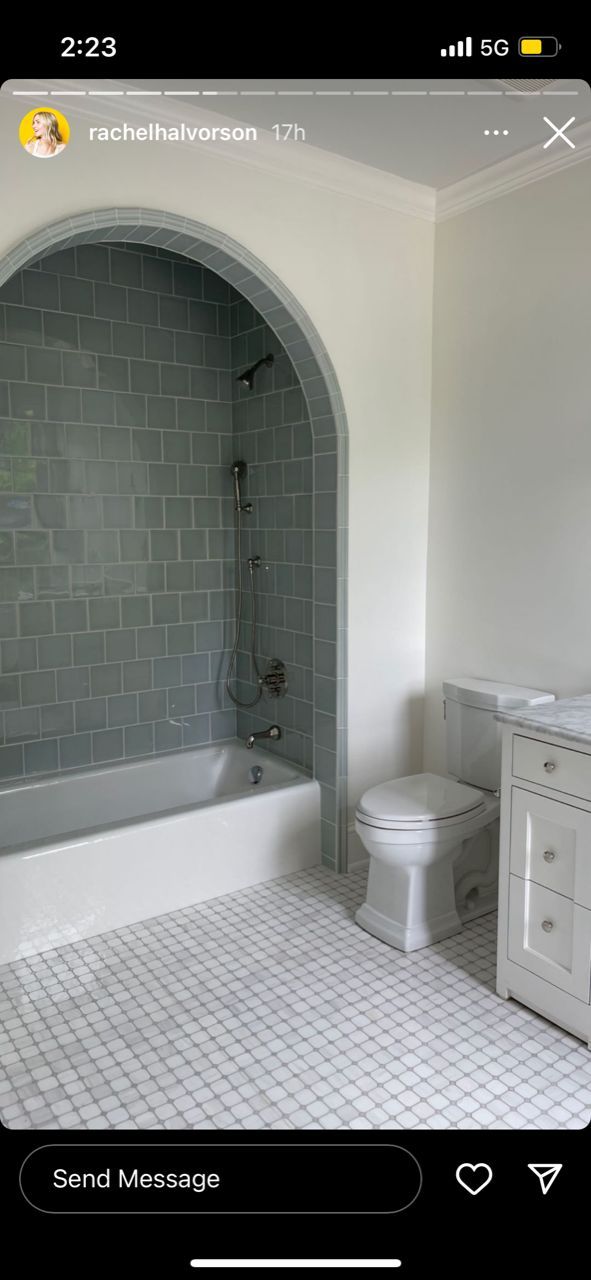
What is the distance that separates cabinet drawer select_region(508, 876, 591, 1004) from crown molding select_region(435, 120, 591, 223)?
2.16m

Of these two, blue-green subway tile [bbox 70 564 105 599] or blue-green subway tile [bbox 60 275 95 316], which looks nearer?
blue-green subway tile [bbox 60 275 95 316]

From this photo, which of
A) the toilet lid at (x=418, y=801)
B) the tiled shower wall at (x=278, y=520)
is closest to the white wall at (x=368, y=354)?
the tiled shower wall at (x=278, y=520)

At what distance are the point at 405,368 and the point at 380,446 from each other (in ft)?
1.08

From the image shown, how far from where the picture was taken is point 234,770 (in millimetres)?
3768

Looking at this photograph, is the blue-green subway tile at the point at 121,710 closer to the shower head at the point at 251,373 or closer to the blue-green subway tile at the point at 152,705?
the blue-green subway tile at the point at 152,705

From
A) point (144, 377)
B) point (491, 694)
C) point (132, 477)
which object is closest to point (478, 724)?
point (491, 694)

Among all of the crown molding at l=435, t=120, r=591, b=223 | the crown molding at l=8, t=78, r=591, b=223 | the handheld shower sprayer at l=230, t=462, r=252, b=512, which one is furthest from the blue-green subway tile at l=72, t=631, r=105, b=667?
the crown molding at l=435, t=120, r=591, b=223

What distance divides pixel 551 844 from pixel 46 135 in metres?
2.05

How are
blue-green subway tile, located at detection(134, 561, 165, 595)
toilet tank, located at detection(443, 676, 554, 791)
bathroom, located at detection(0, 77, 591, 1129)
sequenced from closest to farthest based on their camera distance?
bathroom, located at detection(0, 77, 591, 1129) → toilet tank, located at detection(443, 676, 554, 791) → blue-green subway tile, located at detection(134, 561, 165, 595)

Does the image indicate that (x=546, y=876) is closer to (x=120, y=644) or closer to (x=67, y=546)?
(x=120, y=644)
